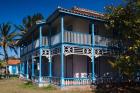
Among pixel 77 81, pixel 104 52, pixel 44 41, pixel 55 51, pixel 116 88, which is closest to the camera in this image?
pixel 116 88

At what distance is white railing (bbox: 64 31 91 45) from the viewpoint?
2203cm

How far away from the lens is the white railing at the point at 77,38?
72.3 ft

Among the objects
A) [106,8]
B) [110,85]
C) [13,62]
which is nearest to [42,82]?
[110,85]

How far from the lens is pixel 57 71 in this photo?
28.2m

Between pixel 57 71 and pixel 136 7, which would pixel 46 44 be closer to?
pixel 57 71

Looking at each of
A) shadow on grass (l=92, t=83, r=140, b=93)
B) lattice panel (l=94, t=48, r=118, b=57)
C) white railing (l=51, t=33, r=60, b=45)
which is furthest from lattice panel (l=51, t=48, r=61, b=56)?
shadow on grass (l=92, t=83, r=140, b=93)

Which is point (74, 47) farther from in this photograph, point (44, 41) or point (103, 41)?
point (44, 41)

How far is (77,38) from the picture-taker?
22.8 m

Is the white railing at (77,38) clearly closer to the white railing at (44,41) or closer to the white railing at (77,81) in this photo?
the white railing at (77,81)

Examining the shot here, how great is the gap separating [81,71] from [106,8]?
6987mm

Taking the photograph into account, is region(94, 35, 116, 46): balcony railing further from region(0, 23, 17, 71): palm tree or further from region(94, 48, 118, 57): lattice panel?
region(0, 23, 17, 71): palm tree

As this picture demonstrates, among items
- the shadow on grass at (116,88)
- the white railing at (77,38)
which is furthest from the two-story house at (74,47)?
the shadow on grass at (116,88)

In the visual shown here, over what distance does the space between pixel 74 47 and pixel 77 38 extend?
88 cm

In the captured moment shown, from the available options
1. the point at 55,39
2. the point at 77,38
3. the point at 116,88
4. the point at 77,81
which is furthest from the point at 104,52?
the point at 55,39
